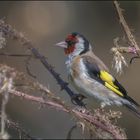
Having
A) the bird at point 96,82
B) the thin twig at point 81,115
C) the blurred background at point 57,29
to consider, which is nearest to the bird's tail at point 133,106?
the bird at point 96,82

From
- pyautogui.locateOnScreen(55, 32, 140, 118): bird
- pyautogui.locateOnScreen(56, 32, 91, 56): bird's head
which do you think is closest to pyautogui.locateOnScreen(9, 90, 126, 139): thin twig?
pyautogui.locateOnScreen(55, 32, 140, 118): bird

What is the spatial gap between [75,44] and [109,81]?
430 millimetres

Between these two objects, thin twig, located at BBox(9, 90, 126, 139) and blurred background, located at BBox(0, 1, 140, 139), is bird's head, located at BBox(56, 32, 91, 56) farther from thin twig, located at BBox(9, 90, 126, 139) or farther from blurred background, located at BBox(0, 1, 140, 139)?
blurred background, located at BBox(0, 1, 140, 139)

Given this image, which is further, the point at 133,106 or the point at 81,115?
the point at 133,106

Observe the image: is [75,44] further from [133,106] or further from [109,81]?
[133,106]

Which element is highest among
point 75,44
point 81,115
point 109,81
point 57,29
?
point 57,29

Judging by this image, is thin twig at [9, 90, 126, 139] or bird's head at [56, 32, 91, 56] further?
bird's head at [56, 32, 91, 56]

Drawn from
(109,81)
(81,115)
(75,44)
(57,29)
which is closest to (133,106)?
(109,81)

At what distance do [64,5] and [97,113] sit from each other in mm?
8698

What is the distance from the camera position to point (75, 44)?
4.32 meters

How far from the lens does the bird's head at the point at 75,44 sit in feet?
14.2

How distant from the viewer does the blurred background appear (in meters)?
8.88

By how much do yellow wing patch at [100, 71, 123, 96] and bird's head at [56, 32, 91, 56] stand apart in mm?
386

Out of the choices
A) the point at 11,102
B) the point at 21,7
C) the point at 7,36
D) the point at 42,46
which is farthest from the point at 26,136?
the point at 21,7
